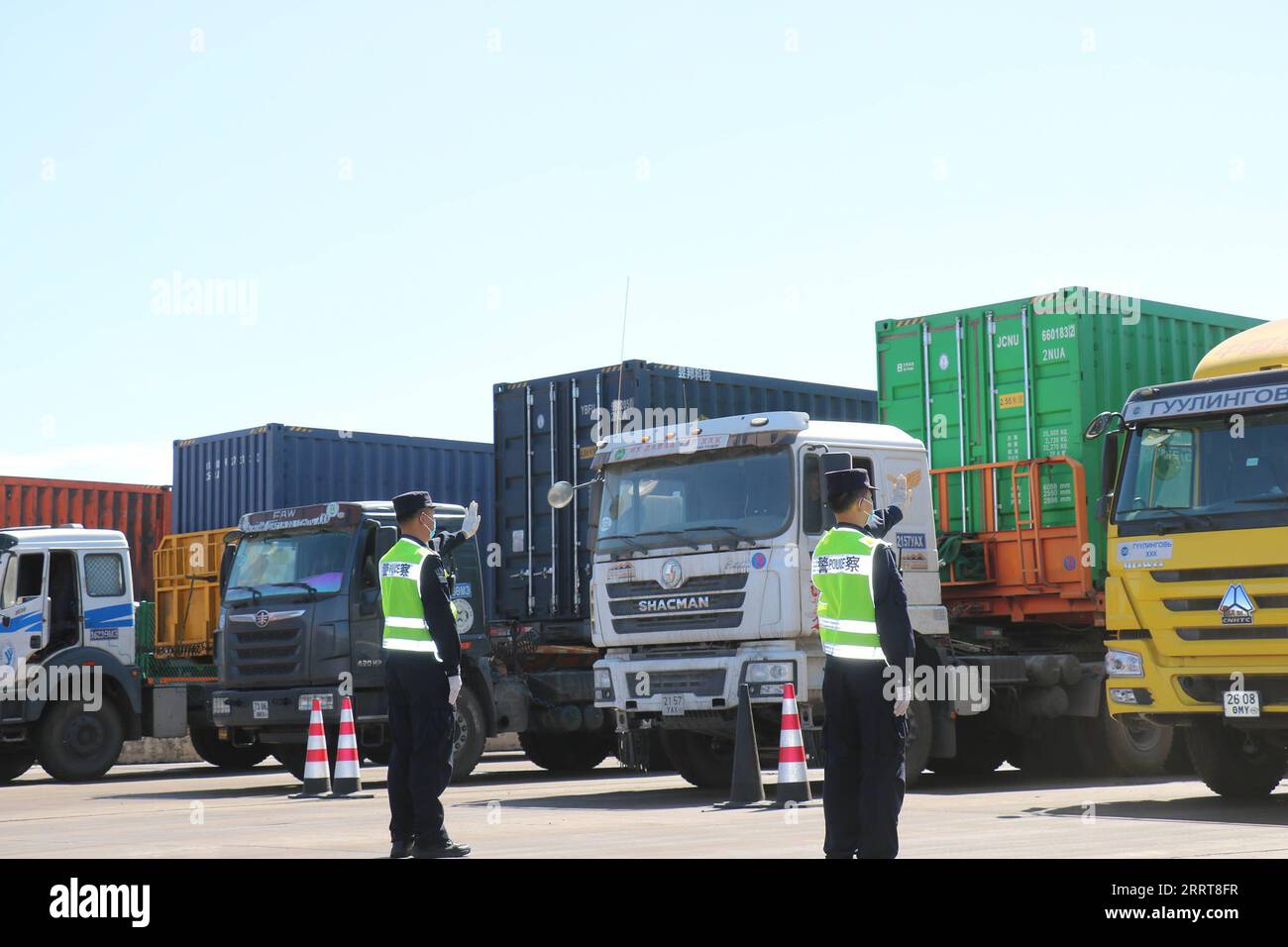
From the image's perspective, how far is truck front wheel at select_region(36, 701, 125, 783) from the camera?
670 inches

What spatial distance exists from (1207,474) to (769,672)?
3264 millimetres

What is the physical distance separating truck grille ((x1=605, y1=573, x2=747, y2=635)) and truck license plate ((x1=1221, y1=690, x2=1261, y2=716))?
3359 mm

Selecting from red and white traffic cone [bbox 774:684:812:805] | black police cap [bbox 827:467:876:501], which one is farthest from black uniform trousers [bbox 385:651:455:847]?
red and white traffic cone [bbox 774:684:812:805]

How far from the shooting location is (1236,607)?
427 inches

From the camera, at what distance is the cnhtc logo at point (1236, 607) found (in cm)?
1080

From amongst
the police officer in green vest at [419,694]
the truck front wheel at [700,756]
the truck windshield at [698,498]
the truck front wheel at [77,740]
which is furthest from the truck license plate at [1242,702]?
the truck front wheel at [77,740]

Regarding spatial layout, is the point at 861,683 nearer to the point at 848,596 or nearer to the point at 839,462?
the point at 848,596

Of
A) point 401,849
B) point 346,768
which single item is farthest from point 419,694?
point 346,768

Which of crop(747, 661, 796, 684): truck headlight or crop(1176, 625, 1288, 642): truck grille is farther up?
crop(1176, 625, 1288, 642): truck grille

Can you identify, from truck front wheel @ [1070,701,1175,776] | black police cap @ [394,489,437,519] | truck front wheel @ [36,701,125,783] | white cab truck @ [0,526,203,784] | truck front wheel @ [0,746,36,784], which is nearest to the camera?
black police cap @ [394,489,437,519]

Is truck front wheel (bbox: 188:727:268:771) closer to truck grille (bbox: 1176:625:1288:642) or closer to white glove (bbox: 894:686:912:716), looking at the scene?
truck grille (bbox: 1176:625:1288:642)

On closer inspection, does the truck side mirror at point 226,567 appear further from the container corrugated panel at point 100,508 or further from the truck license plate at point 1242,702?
the truck license plate at point 1242,702

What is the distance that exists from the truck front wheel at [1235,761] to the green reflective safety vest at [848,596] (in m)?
5.41
